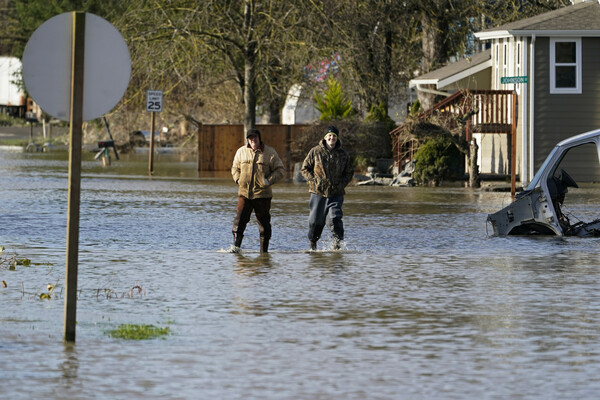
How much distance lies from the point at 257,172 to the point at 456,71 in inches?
1052

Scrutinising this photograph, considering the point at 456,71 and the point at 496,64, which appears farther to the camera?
the point at 456,71

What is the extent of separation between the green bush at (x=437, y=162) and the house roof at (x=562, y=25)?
11.8ft

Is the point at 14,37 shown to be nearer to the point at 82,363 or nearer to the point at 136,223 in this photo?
the point at 136,223

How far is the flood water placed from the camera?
854 centimetres

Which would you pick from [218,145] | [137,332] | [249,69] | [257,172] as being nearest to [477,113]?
[249,69]

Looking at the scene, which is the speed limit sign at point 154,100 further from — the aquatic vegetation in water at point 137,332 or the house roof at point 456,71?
the aquatic vegetation in water at point 137,332

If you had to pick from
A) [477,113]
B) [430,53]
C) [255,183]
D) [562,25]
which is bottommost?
[255,183]

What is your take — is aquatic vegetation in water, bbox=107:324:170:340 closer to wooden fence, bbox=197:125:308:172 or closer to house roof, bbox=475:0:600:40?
house roof, bbox=475:0:600:40

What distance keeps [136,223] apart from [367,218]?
426cm

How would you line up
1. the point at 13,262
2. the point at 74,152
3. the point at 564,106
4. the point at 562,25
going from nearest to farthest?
1. the point at 74,152
2. the point at 13,262
3. the point at 562,25
4. the point at 564,106

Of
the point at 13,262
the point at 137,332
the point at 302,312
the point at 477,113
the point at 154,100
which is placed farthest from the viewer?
the point at 154,100

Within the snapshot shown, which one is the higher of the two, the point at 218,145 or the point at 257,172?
the point at 218,145

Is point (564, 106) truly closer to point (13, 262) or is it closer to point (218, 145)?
point (218, 145)

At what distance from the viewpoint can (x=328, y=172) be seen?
1773cm
